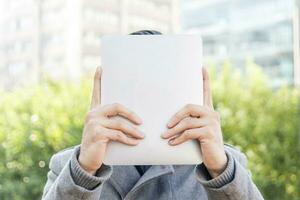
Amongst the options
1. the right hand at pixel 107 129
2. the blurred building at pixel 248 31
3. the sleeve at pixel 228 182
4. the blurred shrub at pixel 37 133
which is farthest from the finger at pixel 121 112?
the blurred building at pixel 248 31

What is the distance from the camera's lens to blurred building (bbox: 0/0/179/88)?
281 cm

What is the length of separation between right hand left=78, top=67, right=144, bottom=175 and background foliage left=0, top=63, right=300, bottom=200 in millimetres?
1759

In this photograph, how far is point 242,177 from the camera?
31.1 inches

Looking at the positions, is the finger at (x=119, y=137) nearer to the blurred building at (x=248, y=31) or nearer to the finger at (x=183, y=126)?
the finger at (x=183, y=126)

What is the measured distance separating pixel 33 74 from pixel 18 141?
404mm

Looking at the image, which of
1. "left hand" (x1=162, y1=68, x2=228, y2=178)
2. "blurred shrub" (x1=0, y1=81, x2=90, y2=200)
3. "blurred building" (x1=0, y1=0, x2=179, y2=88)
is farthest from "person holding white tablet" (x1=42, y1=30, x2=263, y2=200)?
"blurred building" (x1=0, y1=0, x2=179, y2=88)

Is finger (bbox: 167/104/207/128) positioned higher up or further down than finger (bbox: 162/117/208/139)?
higher up

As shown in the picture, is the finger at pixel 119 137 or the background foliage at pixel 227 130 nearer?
the finger at pixel 119 137

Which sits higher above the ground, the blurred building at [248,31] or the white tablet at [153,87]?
the blurred building at [248,31]

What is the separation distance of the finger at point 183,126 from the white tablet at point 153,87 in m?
0.01

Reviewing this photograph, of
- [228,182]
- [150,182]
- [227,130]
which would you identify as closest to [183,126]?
[228,182]

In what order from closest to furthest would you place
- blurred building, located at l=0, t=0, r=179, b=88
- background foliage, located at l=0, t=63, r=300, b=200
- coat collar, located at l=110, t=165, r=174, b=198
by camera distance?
coat collar, located at l=110, t=165, r=174, b=198
background foliage, located at l=0, t=63, r=300, b=200
blurred building, located at l=0, t=0, r=179, b=88

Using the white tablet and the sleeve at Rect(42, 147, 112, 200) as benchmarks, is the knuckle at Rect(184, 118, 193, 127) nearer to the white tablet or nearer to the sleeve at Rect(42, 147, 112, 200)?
the white tablet

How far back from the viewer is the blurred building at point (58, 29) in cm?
281
